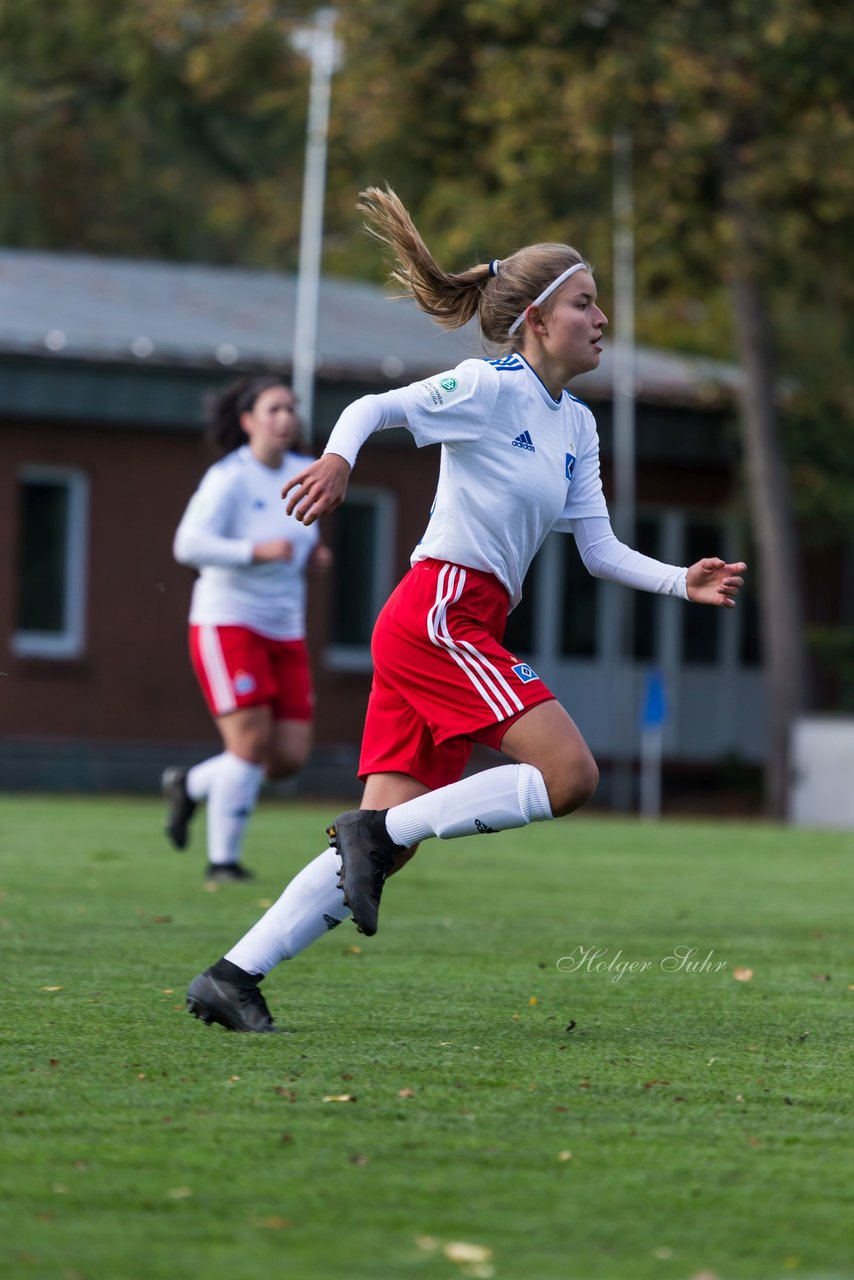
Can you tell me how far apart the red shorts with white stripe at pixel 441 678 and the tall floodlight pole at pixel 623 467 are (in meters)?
18.2

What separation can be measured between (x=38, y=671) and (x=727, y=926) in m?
14.8

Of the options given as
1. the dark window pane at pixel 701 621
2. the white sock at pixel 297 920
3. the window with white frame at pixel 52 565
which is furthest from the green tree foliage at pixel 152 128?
the white sock at pixel 297 920

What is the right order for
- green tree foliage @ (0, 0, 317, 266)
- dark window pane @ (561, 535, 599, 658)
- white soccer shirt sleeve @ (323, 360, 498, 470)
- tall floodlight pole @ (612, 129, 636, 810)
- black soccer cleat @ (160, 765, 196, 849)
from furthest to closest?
dark window pane @ (561, 535, 599, 658) < tall floodlight pole @ (612, 129, 636, 810) < green tree foliage @ (0, 0, 317, 266) < black soccer cleat @ (160, 765, 196, 849) < white soccer shirt sleeve @ (323, 360, 498, 470)

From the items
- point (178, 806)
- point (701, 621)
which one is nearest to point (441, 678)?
point (178, 806)

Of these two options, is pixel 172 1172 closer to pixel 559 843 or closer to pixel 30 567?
pixel 559 843

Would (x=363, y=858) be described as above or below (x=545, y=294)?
below

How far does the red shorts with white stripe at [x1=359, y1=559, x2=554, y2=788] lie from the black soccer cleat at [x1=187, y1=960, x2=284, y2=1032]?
617mm

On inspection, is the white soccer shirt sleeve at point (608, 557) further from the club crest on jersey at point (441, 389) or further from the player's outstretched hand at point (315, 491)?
the player's outstretched hand at point (315, 491)

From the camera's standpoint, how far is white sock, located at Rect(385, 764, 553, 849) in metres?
5.32

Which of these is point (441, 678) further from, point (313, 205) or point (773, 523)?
point (313, 205)

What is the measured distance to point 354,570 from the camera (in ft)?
80.5

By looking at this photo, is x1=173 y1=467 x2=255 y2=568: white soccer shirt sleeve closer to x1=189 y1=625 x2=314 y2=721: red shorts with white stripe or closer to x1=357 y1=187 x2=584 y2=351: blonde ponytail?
x1=189 y1=625 x2=314 y2=721: red shorts with white stripe

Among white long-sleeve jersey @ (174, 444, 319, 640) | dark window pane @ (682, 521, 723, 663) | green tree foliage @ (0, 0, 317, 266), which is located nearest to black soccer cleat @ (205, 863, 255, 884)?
white long-sleeve jersey @ (174, 444, 319, 640)

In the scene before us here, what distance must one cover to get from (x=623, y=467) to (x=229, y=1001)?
19731mm
